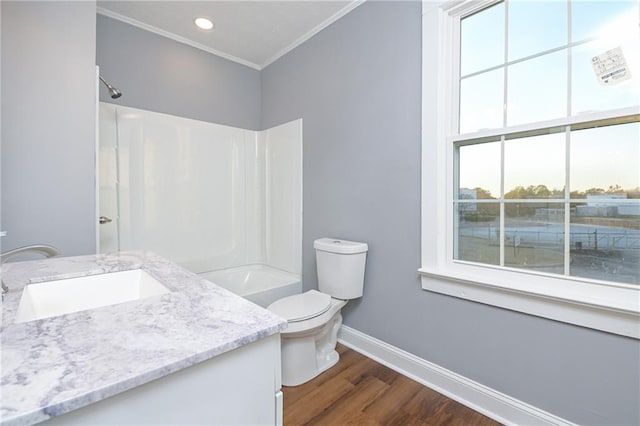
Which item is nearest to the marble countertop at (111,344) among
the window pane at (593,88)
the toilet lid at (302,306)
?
the toilet lid at (302,306)

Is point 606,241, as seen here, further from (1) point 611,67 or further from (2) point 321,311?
(2) point 321,311

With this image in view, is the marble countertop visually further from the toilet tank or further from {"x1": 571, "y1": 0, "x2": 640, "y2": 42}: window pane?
{"x1": 571, "y1": 0, "x2": 640, "y2": 42}: window pane

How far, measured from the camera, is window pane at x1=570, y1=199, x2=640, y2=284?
42.8 inches

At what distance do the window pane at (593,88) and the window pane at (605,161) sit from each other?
9 cm

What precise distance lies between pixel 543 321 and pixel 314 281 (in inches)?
59.1

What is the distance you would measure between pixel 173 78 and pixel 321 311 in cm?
230

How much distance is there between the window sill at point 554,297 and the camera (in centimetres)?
105

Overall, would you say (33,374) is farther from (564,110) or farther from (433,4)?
(433,4)

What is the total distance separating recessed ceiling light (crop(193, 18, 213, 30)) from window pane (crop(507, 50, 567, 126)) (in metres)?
2.12

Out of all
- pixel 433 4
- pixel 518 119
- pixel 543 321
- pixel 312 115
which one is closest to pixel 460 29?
pixel 433 4

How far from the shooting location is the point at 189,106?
2504 mm

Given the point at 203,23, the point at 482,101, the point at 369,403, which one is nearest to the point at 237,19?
the point at 203,23

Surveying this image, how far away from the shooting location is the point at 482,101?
4.81 feet

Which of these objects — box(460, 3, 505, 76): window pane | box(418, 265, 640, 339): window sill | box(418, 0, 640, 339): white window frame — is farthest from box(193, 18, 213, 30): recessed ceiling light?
box(418, 265, 640, 339): window sill
